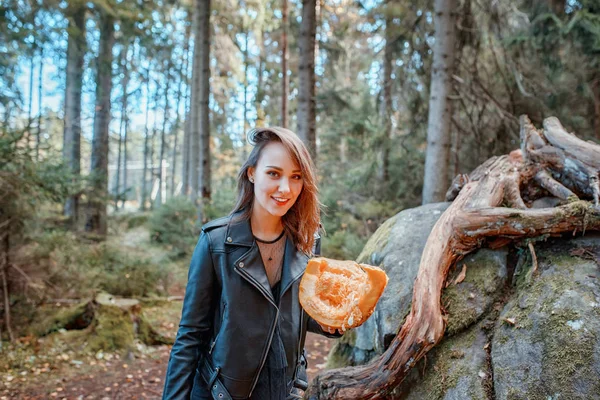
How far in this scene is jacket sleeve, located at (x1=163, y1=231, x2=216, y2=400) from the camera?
1.88 meters

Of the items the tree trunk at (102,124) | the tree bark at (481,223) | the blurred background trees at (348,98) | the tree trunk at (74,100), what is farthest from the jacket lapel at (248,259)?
the tree trunk at (102,124)

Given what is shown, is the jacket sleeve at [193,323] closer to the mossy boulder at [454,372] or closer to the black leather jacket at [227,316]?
the black leather jacket at [227,316]

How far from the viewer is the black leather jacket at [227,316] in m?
1.88

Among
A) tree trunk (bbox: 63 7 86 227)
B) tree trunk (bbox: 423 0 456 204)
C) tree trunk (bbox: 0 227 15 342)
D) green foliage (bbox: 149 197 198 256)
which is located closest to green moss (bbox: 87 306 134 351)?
tree trunk (bbox: 0 227 15 342)

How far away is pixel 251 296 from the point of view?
75.4 inches

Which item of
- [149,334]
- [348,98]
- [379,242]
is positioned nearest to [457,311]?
[379,242]

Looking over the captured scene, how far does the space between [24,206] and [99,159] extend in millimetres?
7469

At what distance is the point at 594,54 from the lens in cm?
820

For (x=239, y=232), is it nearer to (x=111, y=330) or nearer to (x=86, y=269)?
(x=111, y=330)

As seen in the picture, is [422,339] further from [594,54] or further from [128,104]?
[128,104]

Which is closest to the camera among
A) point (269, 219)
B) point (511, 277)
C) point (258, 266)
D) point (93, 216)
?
point (258, 266)

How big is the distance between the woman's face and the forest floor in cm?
349

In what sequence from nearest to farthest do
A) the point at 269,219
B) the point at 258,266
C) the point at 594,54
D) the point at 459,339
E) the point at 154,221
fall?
the point at 258,266, the point at 269,219, the point at 459,339, the point at 594,54, the point at 154,221

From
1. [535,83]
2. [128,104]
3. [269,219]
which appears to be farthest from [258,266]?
[128,104]
